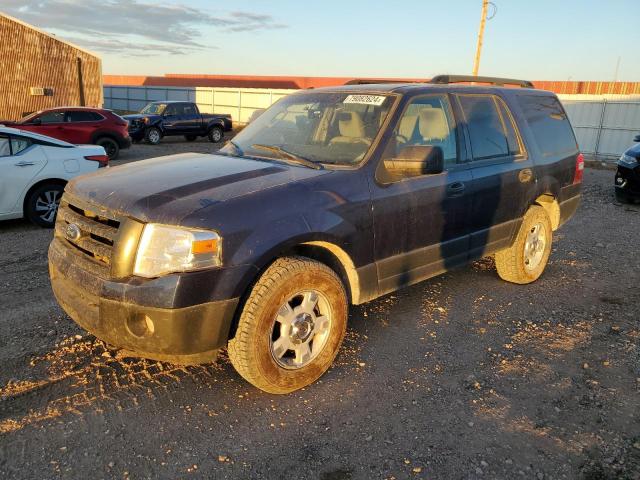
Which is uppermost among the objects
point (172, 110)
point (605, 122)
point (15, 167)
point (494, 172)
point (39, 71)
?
point (39, 71)

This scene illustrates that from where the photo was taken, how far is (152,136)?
20.4 m

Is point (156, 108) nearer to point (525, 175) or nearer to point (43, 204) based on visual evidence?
point (43, 204)

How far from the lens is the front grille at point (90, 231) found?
2.82 meters

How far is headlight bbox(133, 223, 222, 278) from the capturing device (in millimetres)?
2609

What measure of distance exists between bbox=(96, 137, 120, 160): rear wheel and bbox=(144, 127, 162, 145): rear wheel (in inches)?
194

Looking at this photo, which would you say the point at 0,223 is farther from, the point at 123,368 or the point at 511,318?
the point at 511,318

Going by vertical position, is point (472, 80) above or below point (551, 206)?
above

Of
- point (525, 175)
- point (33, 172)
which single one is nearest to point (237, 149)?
point (525, 175)

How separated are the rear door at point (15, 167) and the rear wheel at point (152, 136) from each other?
45.2 feet

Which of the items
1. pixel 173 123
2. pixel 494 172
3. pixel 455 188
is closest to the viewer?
pixel 455 188

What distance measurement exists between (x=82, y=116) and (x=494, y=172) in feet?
45.2

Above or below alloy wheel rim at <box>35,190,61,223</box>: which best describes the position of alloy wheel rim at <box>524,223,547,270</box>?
above

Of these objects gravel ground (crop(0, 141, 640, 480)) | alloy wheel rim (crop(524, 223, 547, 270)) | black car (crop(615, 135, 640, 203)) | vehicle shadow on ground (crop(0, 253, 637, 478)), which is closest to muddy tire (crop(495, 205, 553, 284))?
alloy wheel rim (crop(524, 223, 547, 270))

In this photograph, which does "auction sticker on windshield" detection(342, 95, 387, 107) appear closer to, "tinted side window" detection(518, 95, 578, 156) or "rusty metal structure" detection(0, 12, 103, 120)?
"tinted side window" detection(518, 95, 578, 156)
